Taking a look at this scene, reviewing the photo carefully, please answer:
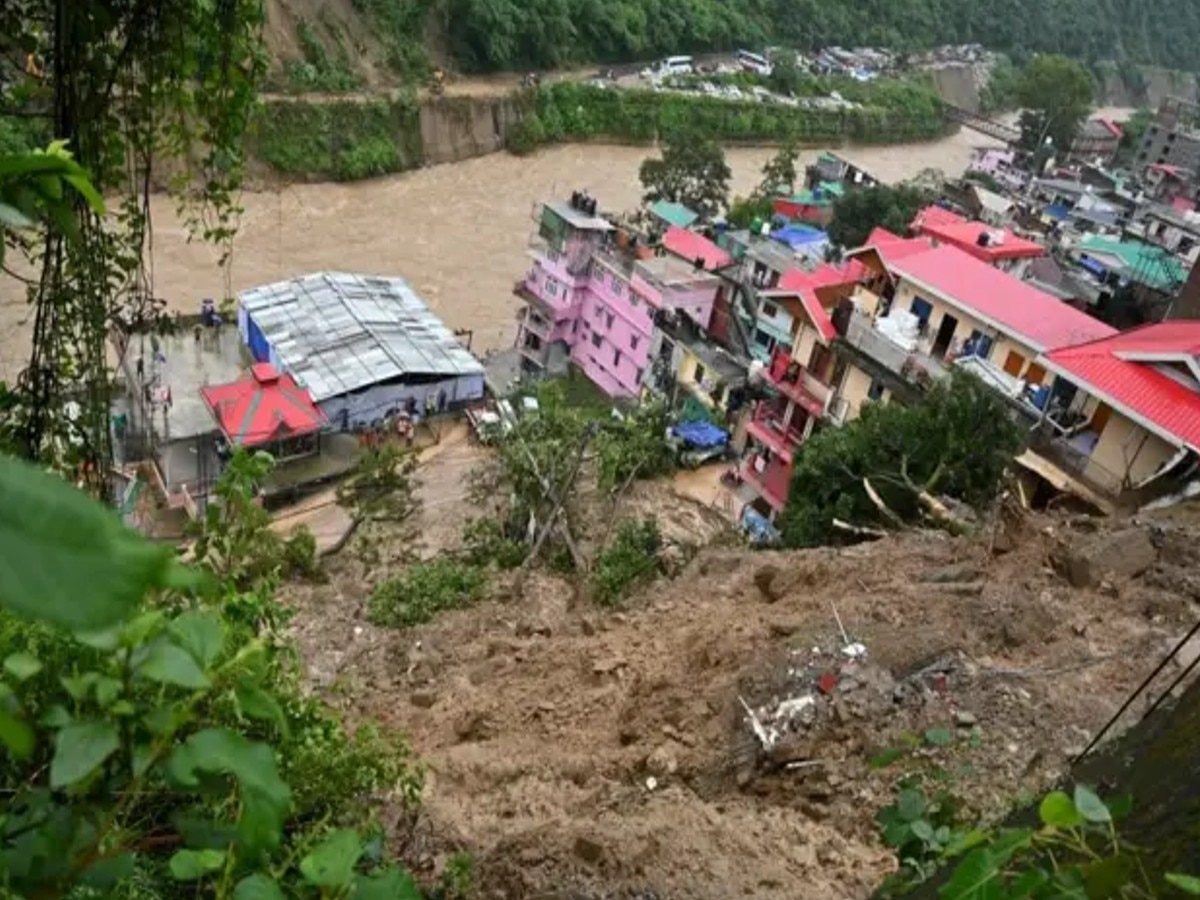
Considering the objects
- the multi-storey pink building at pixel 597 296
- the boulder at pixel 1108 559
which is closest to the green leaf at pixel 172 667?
the boulder at pixel 1108 559

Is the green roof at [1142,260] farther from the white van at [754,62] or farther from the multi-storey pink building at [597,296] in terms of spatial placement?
the white van at [754,62]

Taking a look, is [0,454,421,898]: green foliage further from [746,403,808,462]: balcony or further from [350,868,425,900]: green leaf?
[746,403,808,462]: balcony

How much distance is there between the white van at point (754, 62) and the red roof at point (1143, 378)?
31052mm

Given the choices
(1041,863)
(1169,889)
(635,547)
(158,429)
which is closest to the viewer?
(1169,889)

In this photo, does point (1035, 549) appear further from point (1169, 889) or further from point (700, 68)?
point (700, 68)

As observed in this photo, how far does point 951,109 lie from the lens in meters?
43.4

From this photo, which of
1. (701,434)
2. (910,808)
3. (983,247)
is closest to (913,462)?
(701,434)

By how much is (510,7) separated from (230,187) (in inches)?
1314

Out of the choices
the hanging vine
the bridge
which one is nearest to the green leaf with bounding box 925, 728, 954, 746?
the hanging vine

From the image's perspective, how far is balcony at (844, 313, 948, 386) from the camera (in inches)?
493

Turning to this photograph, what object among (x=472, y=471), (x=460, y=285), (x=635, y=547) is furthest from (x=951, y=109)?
(x=635, y=547)

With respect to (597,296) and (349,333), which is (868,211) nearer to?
(597,296)

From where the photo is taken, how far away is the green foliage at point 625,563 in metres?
8.05

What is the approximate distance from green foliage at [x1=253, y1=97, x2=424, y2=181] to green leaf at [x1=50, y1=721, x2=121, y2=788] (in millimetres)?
27103
